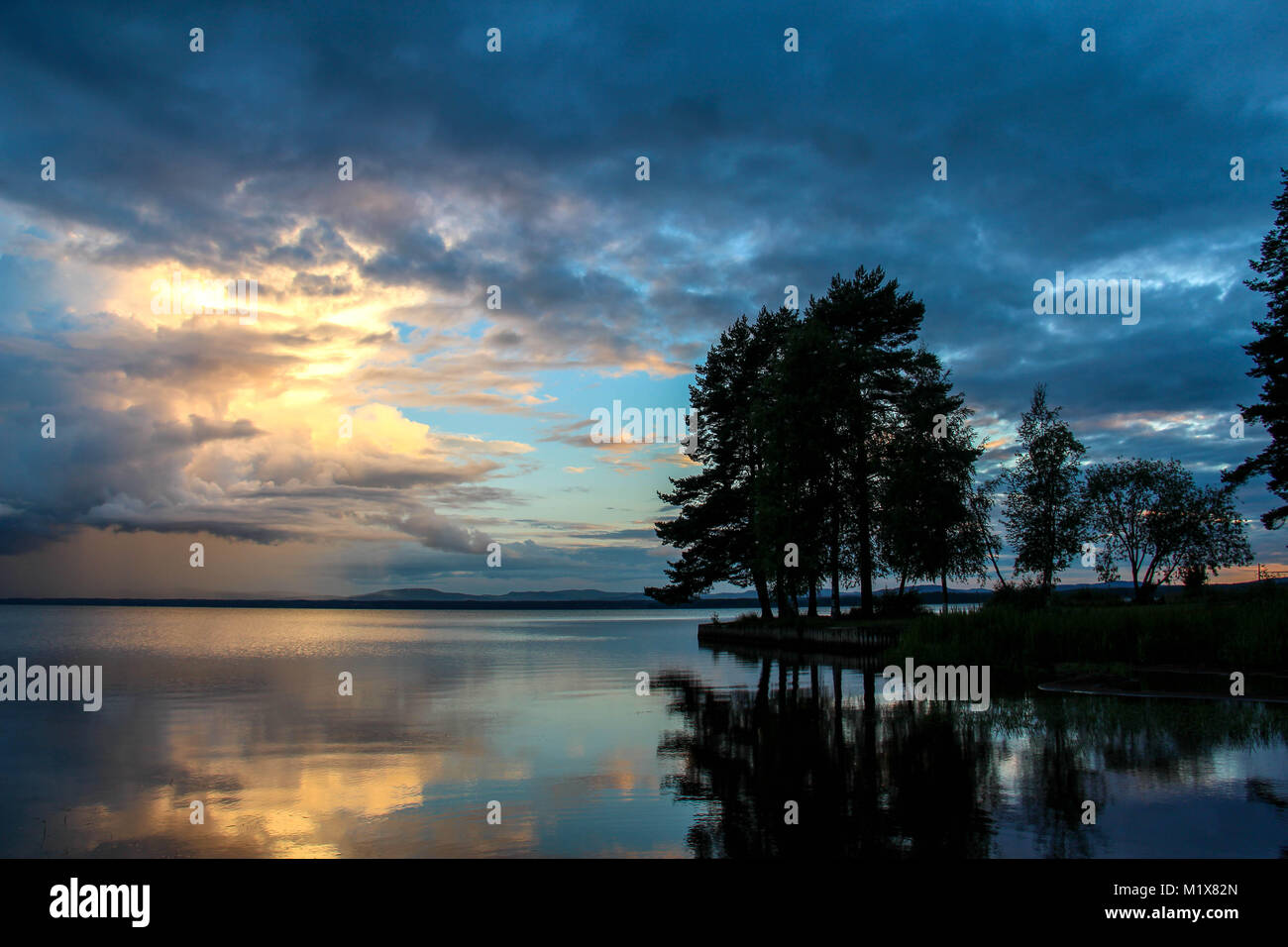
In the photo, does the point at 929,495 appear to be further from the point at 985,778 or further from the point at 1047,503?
the point at 985,778

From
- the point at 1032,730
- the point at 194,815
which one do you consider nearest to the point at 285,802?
the point at 194,815

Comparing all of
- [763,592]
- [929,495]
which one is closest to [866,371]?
[929,495]

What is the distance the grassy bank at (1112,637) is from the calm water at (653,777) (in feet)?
20.1

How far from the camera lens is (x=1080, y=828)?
10477 mm

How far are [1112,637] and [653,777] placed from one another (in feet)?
69.6

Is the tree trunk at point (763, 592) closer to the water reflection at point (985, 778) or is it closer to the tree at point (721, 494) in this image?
the tree at point (721, 494)

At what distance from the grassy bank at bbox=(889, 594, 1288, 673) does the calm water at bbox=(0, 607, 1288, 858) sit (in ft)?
20.1

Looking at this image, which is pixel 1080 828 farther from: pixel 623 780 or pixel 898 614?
pixel 898 614

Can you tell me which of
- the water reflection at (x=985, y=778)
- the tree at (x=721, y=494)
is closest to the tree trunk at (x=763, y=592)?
the tree at (x=721, y=494)

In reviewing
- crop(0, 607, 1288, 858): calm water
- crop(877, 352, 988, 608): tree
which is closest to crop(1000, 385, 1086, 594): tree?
crop(877, 352, 988, 608): tree

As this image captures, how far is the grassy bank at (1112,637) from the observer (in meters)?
24.6

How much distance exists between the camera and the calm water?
1084cm

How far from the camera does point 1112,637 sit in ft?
94.1
